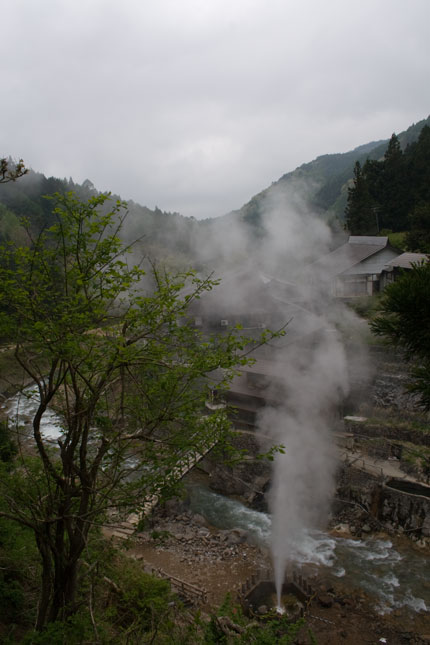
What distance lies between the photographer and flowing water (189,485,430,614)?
30.5ft

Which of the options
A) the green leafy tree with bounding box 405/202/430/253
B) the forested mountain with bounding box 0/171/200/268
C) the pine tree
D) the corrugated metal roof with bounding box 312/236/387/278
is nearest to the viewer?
the green leafy tree with bounding box 405/202/430/253

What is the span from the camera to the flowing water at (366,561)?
9.28 meters

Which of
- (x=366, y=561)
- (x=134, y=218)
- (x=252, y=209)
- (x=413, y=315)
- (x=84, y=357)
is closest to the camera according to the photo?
(x=84, y=357)

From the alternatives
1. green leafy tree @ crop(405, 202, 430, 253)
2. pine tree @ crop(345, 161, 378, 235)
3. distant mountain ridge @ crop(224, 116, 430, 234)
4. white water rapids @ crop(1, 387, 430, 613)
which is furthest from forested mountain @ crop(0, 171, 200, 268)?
white water rapids @ crop(1, 387, 430, 613)

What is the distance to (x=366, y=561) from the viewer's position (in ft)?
34.0

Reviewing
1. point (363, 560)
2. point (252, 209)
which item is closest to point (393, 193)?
point (252, 209)

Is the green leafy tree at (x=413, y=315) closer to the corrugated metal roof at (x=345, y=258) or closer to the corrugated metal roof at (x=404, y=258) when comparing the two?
the corrugated metal roof at (x=404, y=258)

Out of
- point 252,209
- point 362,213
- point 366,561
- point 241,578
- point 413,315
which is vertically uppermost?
point 252,209

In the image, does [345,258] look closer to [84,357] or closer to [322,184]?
[84,357]

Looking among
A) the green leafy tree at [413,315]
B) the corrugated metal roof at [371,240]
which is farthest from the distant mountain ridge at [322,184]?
the green leafy tree at [413,315]

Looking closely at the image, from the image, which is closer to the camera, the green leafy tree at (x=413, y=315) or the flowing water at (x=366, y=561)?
the green leafy tree at (x=413, y=315)

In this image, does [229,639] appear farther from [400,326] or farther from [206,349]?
[400,326]

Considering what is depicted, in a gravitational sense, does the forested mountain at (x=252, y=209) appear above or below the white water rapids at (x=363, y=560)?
above

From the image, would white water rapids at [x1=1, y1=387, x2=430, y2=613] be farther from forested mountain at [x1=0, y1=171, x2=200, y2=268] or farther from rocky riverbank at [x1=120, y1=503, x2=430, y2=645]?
forested mountain at [x1=0, y1=171, x2=200, y2=268]
